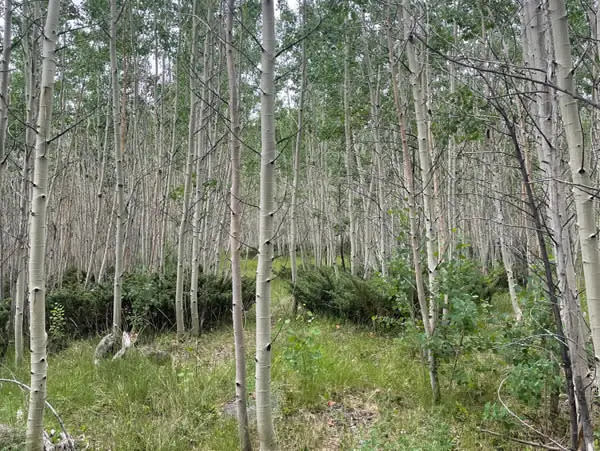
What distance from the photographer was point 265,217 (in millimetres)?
2170

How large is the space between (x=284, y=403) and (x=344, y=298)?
2.98 m

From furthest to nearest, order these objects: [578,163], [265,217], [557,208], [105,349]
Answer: [105,349]
[265,217]
[557,208]
[578,163]

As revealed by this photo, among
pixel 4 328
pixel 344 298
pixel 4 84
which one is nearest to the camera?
pixel 4 84

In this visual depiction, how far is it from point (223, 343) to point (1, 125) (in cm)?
364

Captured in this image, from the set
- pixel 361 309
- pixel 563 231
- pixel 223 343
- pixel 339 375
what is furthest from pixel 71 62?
pixel 563 231

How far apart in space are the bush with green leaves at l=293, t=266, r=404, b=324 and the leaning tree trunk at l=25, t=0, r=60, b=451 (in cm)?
425

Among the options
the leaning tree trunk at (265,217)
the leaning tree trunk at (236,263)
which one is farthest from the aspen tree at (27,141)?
Answer: the leaning tree trunk at (265,217)

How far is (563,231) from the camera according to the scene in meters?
2.11

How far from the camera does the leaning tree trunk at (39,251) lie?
2174mm

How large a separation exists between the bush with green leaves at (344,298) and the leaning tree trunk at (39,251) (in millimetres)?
4247

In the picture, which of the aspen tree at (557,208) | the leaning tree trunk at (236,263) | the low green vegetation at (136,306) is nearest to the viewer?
the aspen tree at (557,208)

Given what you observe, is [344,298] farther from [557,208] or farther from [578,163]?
[578,163]

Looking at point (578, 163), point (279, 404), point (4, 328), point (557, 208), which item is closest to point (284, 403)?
point (279, 404)

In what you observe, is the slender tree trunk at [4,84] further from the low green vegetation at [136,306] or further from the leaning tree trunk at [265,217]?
the low green vegetation at [136,306]
